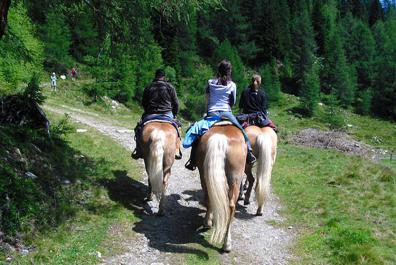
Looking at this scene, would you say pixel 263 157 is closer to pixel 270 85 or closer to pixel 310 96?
pixel 310 96

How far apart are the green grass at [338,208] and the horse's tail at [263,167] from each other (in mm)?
1224

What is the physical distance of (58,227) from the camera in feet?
26.2

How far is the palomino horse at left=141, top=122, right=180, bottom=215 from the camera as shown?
30.3 ft

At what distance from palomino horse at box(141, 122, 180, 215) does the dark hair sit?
164 centimetres

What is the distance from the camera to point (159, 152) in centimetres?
928

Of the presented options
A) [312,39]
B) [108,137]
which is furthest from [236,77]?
[108,137]

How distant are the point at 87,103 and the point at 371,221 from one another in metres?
38.0

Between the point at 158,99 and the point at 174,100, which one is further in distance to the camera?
the point at 174,100

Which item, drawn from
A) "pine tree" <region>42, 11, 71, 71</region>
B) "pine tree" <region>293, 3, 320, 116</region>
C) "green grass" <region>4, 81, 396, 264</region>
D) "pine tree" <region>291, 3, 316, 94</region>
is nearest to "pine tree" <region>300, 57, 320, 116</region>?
"pine tree" <region>293, 3, 320, 116</region>

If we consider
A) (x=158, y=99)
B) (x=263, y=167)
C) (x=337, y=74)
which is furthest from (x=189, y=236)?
(x=337, y=74)

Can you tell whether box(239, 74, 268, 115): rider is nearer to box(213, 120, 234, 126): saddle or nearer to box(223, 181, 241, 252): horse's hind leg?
box(213, 120, 234, 126): saddle

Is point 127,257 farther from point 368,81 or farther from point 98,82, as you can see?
point 368,81

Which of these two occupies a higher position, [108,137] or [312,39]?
[312,39]

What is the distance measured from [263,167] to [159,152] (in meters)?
2.60
